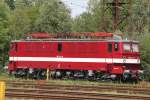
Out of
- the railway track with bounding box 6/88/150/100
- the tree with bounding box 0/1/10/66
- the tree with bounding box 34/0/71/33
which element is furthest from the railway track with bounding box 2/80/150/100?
the tree with bounding box 34/0/71/33

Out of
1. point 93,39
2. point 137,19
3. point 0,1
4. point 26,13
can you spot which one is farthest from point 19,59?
point 26,13

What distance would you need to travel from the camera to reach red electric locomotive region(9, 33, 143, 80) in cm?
3469

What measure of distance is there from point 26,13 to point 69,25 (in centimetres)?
1045

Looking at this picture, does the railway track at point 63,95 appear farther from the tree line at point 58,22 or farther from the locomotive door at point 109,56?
the tree line at point 58,22

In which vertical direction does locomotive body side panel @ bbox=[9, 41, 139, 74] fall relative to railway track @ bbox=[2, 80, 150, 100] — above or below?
above

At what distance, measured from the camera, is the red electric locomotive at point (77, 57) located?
114 ft

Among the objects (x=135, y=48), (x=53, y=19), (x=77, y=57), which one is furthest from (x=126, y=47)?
(x=53, y=19)

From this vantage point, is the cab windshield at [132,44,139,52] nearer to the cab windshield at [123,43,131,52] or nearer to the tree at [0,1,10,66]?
the cab windshield at [123,43,131,52]

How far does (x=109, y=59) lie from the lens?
35000 mm

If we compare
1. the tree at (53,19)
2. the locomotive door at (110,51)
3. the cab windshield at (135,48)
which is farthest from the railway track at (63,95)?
the tree at (53,19)

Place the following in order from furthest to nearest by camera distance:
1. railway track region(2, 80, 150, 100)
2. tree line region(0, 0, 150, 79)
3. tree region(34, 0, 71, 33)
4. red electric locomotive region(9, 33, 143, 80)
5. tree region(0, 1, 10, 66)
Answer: tree region(34, 0, 71, 33) → tree line region(0, 0, 150, 79) → tree region(0, 1, 10, 66) → red electric locomotive region(9, 33, 143, 80) → railway track region(2, 80, 150, 100)

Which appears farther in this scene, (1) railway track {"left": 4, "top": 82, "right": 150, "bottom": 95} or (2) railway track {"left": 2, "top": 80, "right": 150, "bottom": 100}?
(1) railway track {"left": 4, "top": 82, "right": 150, "bottom": 95}

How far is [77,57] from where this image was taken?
120 feet

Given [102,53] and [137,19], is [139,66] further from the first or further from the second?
[137,19]
